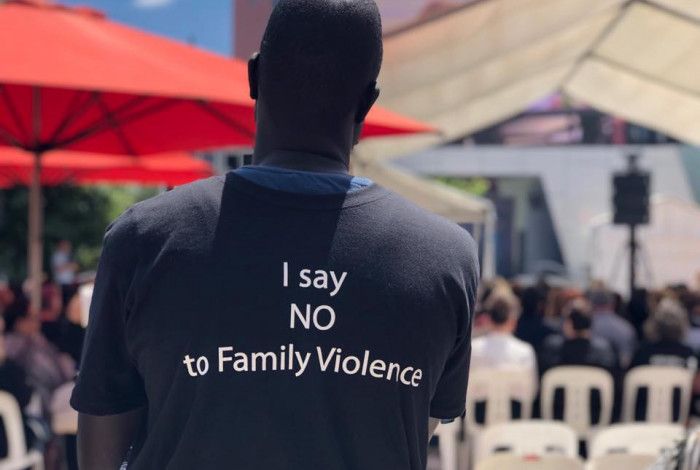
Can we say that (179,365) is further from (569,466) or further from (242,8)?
(242,8)

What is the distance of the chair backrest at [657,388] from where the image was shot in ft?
18.8

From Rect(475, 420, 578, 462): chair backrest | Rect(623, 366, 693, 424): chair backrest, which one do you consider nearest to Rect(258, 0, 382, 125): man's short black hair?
Rect(475, 420, 578, 462): chair backrest

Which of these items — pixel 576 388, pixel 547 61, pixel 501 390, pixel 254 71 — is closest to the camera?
pixel 254 71

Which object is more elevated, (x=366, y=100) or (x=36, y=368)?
(x=366, y=100)

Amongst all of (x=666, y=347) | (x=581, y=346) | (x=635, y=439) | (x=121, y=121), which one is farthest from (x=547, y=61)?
(x=635, y=439)

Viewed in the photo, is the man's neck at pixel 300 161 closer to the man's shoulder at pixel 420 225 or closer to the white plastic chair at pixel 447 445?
the man's shoulder at pixel 420 225

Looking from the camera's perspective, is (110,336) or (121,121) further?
(121,121)

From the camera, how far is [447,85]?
744 cm

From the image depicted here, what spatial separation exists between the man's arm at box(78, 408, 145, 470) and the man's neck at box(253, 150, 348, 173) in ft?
1.23

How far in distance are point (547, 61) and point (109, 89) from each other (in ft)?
20.0

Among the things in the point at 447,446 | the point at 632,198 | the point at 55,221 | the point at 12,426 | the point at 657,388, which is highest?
the point at 632,198

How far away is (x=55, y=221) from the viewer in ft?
60.4

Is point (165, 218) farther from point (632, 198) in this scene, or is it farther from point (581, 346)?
point (632, 198)

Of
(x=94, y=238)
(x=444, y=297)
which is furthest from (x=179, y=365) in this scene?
(x=94, y=238)
